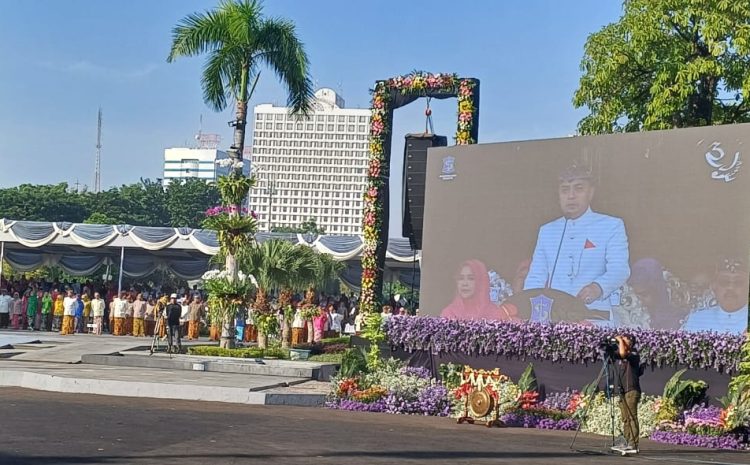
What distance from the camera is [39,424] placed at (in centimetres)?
1392

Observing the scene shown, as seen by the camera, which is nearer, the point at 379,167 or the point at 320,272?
the point at 379,167

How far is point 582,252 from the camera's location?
20.0m

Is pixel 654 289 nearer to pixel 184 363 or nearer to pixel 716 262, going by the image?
pixel 716 262

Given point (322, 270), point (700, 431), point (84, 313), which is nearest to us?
point (700, 431)

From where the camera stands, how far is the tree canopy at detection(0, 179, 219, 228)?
296 feet

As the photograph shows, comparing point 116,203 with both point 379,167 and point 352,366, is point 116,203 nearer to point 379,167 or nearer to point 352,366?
point 379,167

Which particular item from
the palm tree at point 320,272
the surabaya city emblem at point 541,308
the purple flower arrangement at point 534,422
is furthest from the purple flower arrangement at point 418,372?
the palm tree at point 320,272

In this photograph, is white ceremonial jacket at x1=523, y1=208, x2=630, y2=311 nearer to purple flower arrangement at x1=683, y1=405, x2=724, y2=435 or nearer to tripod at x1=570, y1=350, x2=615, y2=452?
tripod at x1=570, y1=350, x2=615, y2=452

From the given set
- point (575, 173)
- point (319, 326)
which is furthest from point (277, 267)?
point (575, 173)

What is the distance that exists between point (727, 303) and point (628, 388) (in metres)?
3.94

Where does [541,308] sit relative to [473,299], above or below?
below

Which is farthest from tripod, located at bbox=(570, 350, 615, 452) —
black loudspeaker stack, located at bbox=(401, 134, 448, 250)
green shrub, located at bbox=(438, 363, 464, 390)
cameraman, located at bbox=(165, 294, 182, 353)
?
cameraman, located at bbox=(165, 294, 182, 353)

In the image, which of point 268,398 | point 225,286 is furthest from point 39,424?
point 225,286

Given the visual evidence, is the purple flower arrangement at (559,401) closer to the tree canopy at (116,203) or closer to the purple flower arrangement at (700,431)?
the purple flower arrangement at (700,431)
